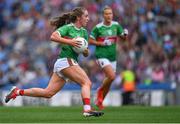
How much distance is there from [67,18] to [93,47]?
1374cm

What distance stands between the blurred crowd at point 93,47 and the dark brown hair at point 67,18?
37.1ft

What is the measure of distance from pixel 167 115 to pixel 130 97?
9709 mm

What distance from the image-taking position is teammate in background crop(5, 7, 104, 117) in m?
16.1

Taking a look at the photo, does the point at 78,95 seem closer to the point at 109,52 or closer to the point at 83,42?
the point at 109,52

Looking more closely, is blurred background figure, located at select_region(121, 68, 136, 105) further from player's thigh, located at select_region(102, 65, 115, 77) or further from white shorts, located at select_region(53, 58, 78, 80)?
white shorts, located at select_region(53, 58, 78, 80)

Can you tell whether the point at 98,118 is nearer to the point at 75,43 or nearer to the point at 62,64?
the point at 62,64

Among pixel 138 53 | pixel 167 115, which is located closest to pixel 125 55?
pixel 138 53

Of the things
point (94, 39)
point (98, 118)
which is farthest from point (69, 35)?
point (94, 39)

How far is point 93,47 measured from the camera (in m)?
30.5

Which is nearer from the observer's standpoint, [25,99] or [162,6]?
[25,99]

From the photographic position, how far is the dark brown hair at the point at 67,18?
1662cm

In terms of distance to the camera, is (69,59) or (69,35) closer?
(69,59)

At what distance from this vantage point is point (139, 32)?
99.6 feet

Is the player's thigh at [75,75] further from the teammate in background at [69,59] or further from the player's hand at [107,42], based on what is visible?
the player's hand at [107,42]
